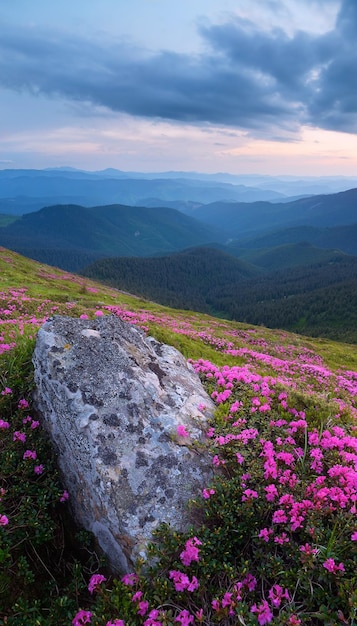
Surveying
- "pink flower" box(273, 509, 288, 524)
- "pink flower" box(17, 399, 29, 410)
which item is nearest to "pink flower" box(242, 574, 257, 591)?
"pink flower" box(273, 509, 288, 524)

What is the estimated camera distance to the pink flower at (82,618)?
422cm

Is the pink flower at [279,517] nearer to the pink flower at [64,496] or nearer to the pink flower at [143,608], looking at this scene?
the pink flower at [143,608]

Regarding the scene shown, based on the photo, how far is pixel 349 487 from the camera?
17.7 feet

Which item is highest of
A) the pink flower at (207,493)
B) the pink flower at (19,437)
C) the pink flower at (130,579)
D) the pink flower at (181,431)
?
the pink flower at (181,431)

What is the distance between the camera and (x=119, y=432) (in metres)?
6.18

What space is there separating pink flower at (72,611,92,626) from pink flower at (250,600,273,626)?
2017 mm

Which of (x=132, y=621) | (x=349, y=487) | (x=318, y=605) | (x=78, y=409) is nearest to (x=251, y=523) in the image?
(x=318, y=605)

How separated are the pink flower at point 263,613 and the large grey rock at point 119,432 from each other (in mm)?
1529

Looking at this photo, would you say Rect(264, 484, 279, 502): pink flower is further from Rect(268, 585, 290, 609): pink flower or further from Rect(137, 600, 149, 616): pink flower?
Rect(137, 600, 149, 616): pink flower

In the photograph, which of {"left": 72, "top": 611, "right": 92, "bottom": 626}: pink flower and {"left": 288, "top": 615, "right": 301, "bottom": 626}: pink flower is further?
{"left": 72, "top": 611, "right": 92, "bottom": 626}: pink flower

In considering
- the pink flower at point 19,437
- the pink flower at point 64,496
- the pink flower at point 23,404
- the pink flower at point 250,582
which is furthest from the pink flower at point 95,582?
the pink flower at point 23,404

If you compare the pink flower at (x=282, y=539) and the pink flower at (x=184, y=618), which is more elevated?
the pink flower at (x=282, y=539)

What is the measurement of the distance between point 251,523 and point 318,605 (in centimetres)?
124

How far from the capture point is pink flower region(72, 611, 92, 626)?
4218 mm
